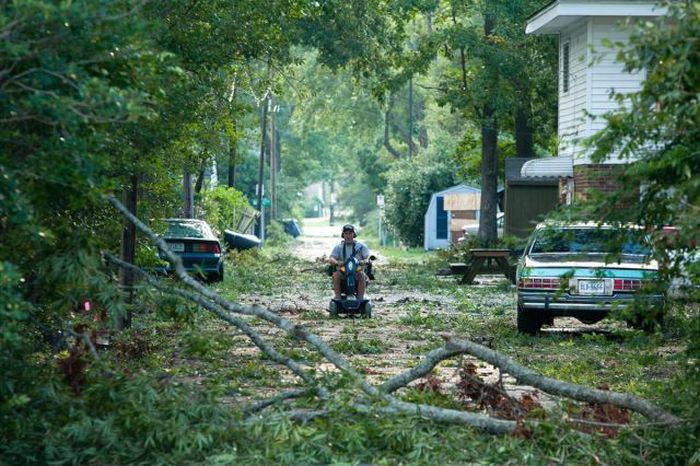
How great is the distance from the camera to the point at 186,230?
103 ft

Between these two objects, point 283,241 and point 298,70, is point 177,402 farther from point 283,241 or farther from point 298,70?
point 298,70

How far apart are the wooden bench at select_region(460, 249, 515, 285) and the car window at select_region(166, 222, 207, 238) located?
20.3 ft

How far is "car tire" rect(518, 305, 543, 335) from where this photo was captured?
63.2 feet

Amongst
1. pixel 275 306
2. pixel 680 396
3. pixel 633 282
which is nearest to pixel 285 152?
pixel 275 306

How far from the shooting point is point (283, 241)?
74562 millimetres

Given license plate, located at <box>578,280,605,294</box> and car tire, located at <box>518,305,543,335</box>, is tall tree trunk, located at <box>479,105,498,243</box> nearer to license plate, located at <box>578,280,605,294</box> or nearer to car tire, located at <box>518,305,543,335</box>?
car tire, located at <box>518,305,543,335</box>

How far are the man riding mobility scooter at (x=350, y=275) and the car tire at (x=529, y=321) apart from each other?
3290 millimetres

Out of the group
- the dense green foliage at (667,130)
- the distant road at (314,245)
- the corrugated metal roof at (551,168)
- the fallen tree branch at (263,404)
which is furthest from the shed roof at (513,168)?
the fallen tree branch at (263,404)

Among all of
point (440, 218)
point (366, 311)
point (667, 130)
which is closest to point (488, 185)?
point (440, 218)

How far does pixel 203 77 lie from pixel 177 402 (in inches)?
395

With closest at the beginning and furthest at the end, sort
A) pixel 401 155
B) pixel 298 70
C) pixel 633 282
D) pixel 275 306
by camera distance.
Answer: pixel 633 282, pixel 275 306, pixel 298 70, pixel 401 155

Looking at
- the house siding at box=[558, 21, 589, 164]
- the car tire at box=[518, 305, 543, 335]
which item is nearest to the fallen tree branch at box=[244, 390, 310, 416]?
the car tire at box=[518, 305, 543, 335]

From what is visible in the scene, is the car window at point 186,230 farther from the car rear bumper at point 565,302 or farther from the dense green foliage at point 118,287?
the dense green foliage at point 118,287

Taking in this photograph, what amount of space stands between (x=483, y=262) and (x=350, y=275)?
1105 centimetres
